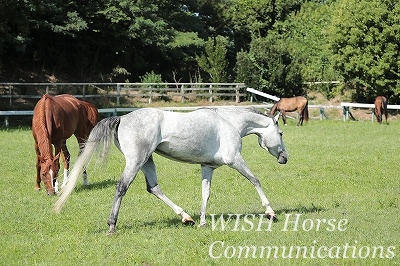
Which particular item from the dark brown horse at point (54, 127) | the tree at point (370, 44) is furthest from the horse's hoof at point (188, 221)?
the tree at point (370, 44)

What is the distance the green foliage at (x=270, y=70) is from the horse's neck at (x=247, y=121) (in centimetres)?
3249

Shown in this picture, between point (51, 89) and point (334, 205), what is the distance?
97.2 feet

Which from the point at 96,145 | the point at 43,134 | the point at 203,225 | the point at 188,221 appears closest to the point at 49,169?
the point at 43,134

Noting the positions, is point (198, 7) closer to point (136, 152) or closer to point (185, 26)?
point (185, 26)

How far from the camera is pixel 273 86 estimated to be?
42.7 metres

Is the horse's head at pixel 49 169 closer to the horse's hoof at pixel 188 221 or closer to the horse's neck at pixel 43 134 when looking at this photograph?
the horse's neck at pixel 43 134

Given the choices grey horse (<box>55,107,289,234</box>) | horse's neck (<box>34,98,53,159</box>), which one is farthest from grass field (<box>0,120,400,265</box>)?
horse's neck (<box>34,98,53,159</box>)

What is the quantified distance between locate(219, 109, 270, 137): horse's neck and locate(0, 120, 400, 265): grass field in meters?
1.27

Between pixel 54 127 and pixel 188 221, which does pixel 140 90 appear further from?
pixel 188 221

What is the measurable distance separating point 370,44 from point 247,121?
3144 centimetres

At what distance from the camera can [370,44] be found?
3894 centimetres

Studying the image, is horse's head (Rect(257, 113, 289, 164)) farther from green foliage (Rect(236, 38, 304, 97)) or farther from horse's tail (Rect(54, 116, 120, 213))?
green foliage (Rect(236, 38, 304, 97))

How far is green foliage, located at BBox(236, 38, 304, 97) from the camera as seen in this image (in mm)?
42219

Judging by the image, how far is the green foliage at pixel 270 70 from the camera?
139 ft
